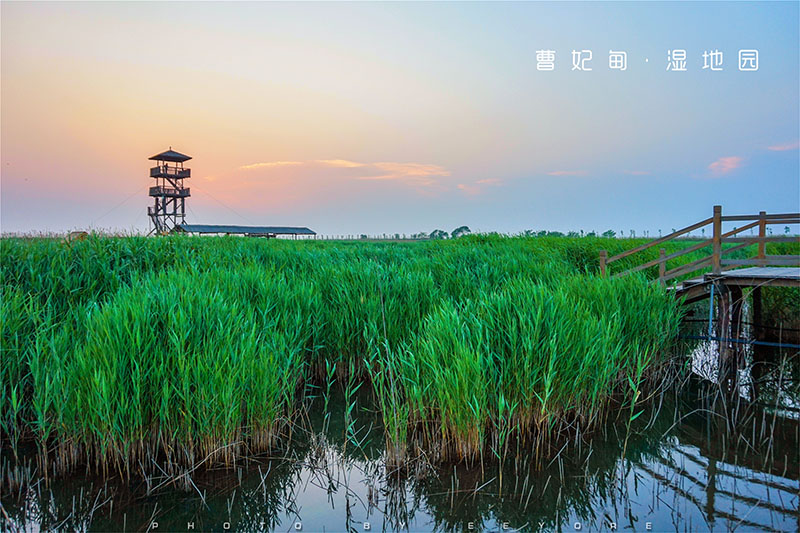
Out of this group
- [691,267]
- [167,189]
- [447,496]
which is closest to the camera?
[447,496]

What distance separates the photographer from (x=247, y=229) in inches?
1993

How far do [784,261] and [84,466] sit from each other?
11.6m


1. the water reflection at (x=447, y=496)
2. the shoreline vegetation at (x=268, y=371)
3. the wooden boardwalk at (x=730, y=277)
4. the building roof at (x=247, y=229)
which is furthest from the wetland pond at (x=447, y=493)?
the building roof at (x=247, y=229)

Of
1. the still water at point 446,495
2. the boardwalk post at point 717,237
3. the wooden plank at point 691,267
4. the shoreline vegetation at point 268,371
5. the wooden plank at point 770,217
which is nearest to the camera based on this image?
the still water at point 446,495

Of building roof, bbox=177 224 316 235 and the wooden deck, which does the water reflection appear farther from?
building roof, bbox=177 224 316 235

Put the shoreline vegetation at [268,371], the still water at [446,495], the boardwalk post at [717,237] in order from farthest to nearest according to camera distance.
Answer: the boardwalk post at [717,237] → the shoreline vegetation at [268,371] → the still water at [446,495]

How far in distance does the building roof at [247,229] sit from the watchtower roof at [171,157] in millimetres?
7200

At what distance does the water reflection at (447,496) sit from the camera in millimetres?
4094

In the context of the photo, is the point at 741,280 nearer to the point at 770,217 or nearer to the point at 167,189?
the point at 770,217

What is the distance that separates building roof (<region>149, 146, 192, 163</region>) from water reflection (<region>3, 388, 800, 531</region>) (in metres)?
50.6

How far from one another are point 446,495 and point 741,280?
334 inches

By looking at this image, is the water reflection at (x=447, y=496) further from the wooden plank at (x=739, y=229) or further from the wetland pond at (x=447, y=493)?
the wooden plank at (x=739, y=229)

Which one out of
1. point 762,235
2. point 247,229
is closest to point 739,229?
point 762,235

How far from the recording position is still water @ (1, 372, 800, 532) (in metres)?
4.09
